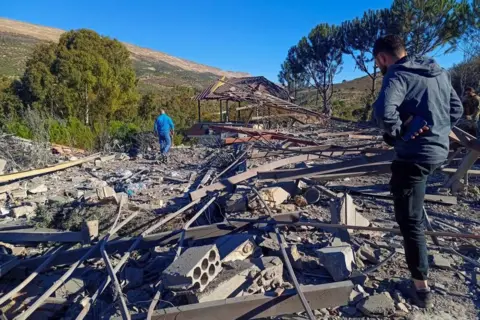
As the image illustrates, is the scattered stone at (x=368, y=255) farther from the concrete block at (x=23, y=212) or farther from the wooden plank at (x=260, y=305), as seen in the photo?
the concrete block at (x=23, y=212)

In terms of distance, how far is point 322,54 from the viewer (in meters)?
37.4

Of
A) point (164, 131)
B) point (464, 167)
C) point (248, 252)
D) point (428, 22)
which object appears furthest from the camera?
point (428, 22)

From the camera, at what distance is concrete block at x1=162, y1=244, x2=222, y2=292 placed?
253 cm

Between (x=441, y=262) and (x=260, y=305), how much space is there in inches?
67.3

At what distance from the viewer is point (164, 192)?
6977 millimetres

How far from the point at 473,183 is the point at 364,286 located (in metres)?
3.78

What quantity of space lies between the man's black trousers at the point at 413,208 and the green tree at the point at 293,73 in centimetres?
3843

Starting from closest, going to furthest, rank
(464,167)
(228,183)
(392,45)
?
(392,45)
(228,183)
(464,167)

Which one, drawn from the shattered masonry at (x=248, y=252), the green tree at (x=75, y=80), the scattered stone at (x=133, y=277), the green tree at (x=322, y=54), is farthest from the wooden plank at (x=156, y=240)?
the green tree at (x=322, y=54)

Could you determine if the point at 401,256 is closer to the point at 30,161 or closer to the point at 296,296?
the point at 296,296

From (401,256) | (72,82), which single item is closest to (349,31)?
(72,82)

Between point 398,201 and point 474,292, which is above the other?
point 398,201

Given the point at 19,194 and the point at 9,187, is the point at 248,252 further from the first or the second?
the point at 9,187

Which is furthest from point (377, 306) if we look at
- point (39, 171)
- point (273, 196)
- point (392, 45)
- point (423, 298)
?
point (39, 171)
